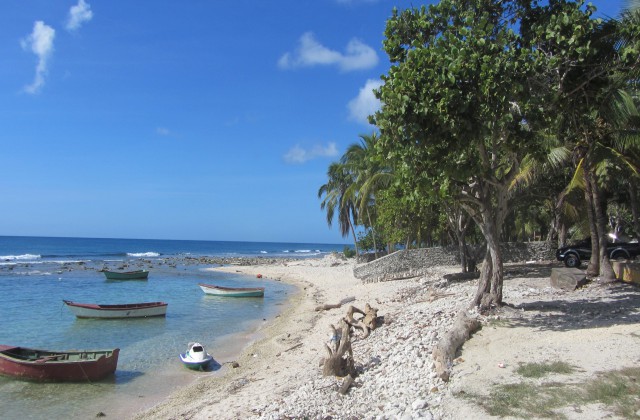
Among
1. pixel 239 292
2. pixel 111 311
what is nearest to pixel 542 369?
pixel 111 311

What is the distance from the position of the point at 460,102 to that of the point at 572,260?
1610 cm

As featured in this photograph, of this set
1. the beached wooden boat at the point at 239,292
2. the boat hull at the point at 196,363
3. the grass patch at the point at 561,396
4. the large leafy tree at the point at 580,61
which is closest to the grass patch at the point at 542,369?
the grass patch at the point at 561,396

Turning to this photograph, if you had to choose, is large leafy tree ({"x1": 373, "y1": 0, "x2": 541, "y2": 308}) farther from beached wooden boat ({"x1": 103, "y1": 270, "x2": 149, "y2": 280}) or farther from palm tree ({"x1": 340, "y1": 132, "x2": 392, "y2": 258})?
beached wooden boat ({"x1": 103, "y1": 270, "x2": 149, "y2": 280})

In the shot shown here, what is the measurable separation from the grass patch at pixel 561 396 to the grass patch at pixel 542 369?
0.03 metres

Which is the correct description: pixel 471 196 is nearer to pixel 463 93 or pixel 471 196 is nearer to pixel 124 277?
pixel 463 93

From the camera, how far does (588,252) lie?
2145 centimetres

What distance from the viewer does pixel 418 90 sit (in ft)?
29.4

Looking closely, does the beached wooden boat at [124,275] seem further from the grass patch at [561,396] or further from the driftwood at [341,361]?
the grass patch at [561,396]

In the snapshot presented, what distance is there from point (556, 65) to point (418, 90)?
9.63ft

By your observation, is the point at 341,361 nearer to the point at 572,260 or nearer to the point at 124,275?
the point at 572,260

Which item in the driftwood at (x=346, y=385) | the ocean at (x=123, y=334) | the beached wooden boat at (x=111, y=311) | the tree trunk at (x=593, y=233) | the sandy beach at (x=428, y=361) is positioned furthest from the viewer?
the beached wooden boat at (x=111, y=311)

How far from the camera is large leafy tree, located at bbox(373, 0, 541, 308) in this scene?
28.9 ft

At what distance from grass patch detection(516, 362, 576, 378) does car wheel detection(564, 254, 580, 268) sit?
52.0 ft

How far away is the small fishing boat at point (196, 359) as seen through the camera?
1284 centimetres
